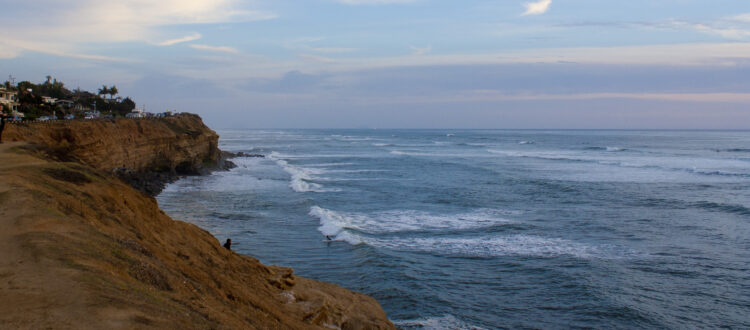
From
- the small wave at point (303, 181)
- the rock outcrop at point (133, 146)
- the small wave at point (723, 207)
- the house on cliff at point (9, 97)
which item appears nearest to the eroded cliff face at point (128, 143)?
the rock outcrop at point (133, 146)

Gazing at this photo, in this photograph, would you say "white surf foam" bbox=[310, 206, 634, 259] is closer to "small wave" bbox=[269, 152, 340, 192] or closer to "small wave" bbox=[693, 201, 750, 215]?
"small wave" bbox=[269, 152, 340, 192]

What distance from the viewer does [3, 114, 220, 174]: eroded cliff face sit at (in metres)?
29.6

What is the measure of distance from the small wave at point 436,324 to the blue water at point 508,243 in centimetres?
5

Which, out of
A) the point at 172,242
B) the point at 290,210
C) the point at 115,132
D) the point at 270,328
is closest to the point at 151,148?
the point at 115,132

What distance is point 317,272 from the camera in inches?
696

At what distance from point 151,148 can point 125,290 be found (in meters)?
38.6

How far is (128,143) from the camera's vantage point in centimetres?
3866

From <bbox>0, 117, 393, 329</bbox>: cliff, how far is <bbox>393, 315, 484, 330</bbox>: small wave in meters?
0.74

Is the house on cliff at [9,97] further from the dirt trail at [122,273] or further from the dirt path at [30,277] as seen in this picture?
the dirt path at [30,277]

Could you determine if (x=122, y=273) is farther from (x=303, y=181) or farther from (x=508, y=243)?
(x=303, y=181)

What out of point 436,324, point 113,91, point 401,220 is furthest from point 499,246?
point 113,91

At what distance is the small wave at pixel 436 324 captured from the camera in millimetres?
13492

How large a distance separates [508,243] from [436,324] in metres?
9.02

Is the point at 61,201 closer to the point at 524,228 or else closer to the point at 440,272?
the point at 440,272
